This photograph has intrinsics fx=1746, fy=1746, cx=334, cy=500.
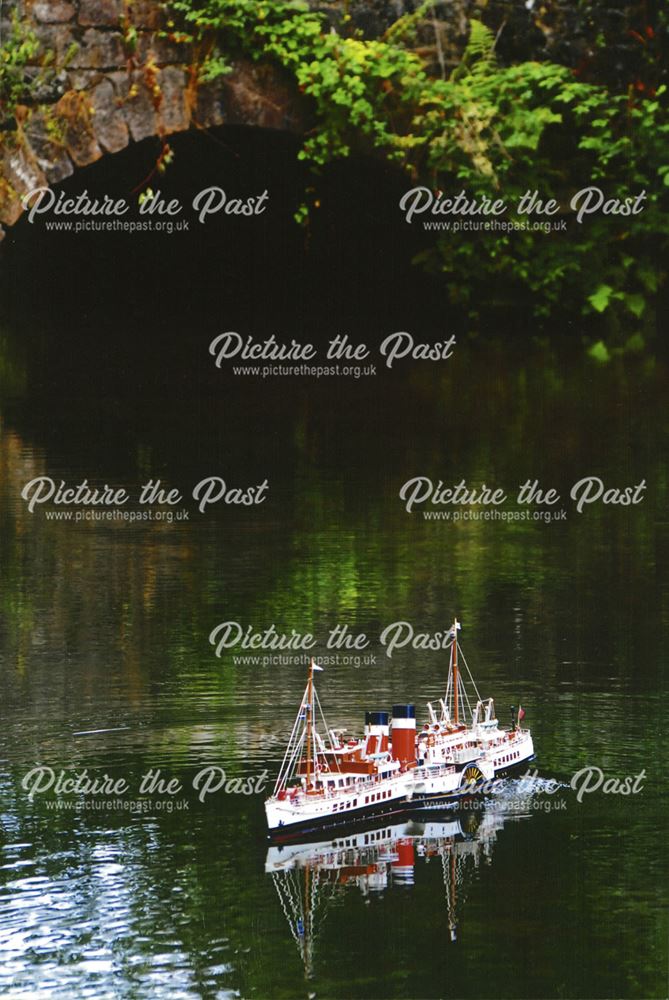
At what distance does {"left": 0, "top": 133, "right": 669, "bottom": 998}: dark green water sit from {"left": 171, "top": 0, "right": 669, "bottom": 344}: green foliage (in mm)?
1481

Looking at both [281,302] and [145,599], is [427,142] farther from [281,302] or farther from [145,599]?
[145,599]

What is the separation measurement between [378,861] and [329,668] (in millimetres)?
2210

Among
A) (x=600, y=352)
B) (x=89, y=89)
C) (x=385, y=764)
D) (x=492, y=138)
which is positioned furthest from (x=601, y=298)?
(x=385, y=764)

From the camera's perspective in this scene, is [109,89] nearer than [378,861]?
No

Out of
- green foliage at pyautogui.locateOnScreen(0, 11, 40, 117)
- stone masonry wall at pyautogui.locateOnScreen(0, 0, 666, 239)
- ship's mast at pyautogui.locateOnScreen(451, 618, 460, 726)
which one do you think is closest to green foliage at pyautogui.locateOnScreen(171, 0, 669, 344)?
stone masonry wall at pyautogui.locateOnScreen(0, 0, 666, 239)

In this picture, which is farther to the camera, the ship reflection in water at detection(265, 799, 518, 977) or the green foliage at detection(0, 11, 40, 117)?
the green foliage at detection(0, 11, 40, 117)

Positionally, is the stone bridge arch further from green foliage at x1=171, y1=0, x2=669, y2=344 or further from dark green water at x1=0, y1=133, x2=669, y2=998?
dark green water at x1=0, y1=133, x2=669, y2=998

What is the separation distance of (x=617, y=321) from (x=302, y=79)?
492 cm

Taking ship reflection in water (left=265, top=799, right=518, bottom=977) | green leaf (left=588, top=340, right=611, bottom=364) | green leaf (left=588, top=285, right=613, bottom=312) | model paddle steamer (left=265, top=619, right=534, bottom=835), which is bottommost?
ship reflection in water (left=265, top=799, right=518, bottom=977)

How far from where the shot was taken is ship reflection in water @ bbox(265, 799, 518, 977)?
607 centimetres

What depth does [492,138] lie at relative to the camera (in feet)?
59.9

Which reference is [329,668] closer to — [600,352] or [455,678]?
[455,678]

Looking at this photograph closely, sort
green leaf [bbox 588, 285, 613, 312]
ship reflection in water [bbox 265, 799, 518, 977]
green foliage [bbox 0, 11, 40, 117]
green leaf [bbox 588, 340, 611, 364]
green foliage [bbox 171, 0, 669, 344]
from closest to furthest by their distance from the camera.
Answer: ship reflection in water [bbox 265, 799, 518, 977] < green foliage [bbox 0, 11, 40, 117] < green foliage [bbox 171, 0, 669, 344] < green leaf [bbox 588, 340, 611, 364] < green leaf [bbox 588, 285, 613, 312]

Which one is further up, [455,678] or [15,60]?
[15,60]
